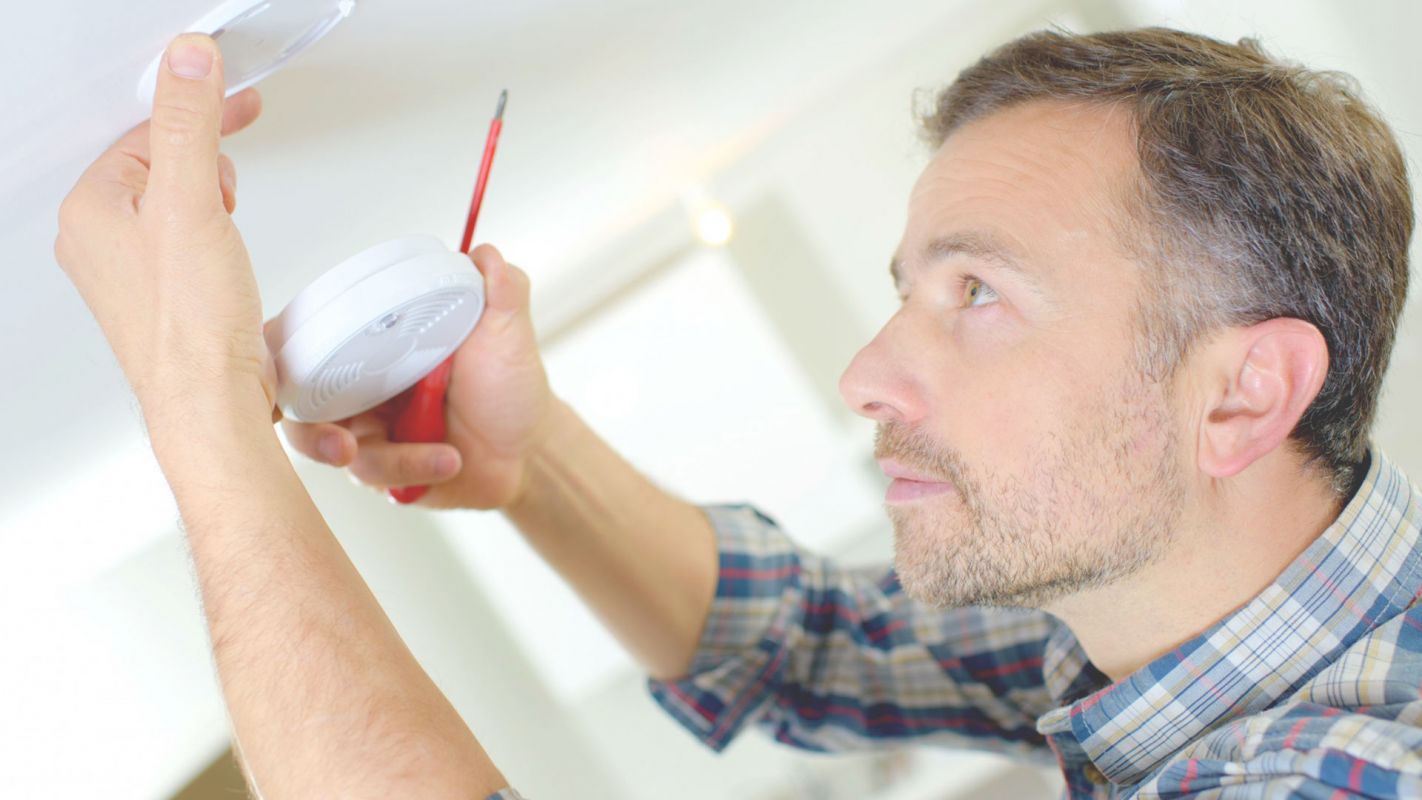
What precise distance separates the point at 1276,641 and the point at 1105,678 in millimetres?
225

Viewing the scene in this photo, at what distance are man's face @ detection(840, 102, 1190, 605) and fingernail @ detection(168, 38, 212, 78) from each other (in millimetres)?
→ 528

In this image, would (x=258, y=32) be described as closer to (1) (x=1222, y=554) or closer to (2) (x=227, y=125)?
(2) (x=227, y=125)

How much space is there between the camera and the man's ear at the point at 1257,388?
881 millimetres

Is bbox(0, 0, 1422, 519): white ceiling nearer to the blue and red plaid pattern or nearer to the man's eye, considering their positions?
the man's eye

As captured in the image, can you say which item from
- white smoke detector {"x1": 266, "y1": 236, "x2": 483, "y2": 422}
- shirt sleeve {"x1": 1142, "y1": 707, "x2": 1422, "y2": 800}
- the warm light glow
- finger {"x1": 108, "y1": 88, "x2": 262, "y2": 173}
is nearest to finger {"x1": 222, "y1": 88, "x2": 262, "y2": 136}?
finger {"x1": 108, "y1": 88, "x2": 262, "y2": 173}

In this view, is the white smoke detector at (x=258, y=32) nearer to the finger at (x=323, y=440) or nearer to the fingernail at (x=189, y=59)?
the fingernail at (x=189, y=59)

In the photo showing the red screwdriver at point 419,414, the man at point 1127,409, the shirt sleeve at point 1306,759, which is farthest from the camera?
the red screwdriver at point 419,414

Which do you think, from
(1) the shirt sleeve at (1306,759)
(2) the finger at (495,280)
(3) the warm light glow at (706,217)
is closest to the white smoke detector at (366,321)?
(2) the finger at (495,280)

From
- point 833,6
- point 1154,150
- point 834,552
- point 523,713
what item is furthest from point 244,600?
point 834,552

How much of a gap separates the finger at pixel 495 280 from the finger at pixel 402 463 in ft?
0.53

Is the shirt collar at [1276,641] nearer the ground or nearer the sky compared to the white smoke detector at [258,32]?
nearer the ground

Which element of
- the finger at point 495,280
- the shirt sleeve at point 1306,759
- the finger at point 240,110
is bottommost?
the shirt sleeve at point 1306,759

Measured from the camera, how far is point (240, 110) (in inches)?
28.7

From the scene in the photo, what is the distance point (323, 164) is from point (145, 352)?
236mm
